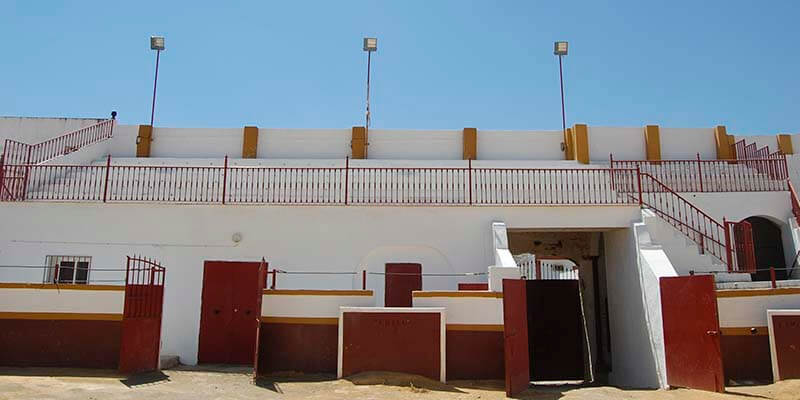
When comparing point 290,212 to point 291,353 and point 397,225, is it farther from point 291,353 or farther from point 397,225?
point 291,353

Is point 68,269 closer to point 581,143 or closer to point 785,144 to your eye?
point 581,143

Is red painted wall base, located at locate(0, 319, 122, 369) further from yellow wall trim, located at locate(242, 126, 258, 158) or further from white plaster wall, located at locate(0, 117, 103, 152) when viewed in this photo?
white plaster wall, located at locate(0, 117, 103, 152)

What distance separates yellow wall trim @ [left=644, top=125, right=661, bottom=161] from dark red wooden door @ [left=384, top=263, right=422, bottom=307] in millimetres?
10515

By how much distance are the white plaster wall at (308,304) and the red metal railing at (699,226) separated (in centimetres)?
714

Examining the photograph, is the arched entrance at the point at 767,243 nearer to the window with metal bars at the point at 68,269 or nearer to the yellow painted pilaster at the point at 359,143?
the yellow painted pilaster at the point at 359,143

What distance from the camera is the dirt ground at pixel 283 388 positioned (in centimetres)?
919

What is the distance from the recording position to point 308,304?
37.3 feet

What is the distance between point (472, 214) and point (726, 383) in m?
5.89

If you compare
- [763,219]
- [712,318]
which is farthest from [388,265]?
[763,219]

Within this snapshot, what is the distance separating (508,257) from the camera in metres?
12.6

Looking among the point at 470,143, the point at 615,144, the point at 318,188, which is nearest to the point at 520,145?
the point at 470,143

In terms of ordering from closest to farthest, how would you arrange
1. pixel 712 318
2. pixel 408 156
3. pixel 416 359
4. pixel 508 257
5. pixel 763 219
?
pixel 712 318 < pixel 416 359 < pixel 508 257 < pixel 763 219 < pixel 408 156

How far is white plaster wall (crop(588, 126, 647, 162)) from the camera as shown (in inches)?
812

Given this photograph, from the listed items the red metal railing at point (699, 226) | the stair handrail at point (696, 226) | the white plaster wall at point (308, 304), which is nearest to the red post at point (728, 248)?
the red metal railing at point (699, 226)
